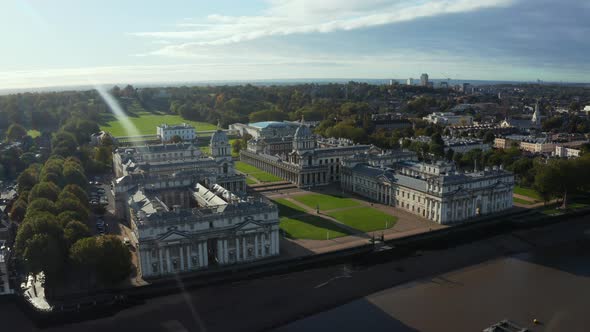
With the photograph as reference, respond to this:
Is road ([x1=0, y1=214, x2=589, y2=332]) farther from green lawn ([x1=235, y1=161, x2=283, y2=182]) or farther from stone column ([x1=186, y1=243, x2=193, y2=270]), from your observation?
green lawn ([x1=235, y1=161, x2=283, y2=182])

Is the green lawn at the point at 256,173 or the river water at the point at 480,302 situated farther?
the green lawn at the point at 256,173

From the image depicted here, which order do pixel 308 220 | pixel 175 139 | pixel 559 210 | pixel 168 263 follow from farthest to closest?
1. pixel 175 139
2. pixel 559 210
3. pixel 308 220
4. pixel 168 263

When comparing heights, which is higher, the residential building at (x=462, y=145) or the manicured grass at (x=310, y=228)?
the residential building at (x=462, y=145)

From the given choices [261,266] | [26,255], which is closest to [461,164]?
[261,266]

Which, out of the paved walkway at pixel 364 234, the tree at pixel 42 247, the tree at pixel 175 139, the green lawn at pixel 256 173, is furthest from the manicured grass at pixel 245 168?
the tree at pixel 42 247

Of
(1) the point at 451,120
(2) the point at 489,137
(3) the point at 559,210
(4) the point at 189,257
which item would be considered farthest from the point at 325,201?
(1) the point at 451,120

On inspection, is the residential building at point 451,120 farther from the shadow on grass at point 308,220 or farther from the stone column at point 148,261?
the stone column at point 148,261

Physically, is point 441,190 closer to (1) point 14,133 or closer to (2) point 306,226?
(2) point 306,226
